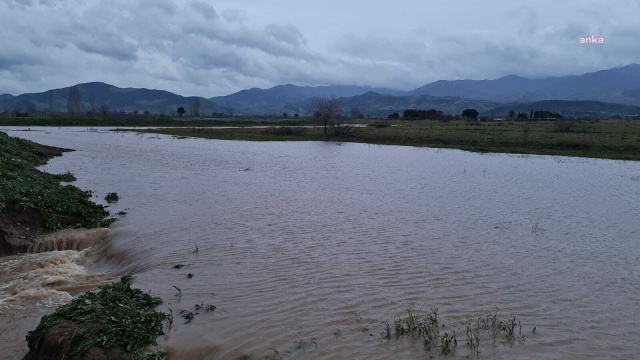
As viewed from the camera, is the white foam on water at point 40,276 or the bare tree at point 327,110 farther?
the bare tree at point 327,110

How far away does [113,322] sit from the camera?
7578mm

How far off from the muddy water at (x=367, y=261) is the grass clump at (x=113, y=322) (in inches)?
18.4

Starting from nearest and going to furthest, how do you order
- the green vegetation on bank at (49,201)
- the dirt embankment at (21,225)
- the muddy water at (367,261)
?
1. the muddy water at (367,261)
2. the dirt embankment at (21,225)
3. the green vegetation on bank at (49,201)

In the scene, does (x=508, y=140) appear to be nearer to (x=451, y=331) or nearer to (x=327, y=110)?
(x=327, y=110)

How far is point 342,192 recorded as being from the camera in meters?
23.4

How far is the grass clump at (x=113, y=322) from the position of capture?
7090mm

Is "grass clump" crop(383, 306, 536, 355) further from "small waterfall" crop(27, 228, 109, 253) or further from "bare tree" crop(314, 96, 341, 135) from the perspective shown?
"bare tree" crop(314, 96, 341, 135)

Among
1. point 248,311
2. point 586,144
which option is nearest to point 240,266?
point 248,311

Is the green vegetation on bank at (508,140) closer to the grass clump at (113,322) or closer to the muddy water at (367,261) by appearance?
the muddy water at (367,261)

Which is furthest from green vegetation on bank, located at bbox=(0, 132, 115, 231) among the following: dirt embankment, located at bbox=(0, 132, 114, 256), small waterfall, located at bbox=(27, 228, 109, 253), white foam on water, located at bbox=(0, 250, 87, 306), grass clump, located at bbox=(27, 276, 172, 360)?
grass clump, located at bbox=(27, 276, 172, 360)

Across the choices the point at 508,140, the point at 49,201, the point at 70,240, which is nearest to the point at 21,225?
the point at 70,240

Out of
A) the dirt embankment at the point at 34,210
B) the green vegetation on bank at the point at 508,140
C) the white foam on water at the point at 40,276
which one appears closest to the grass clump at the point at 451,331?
the white foam on water at the point at 40,276

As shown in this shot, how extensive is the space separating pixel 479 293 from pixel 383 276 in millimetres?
2122

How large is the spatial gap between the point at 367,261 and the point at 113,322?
6.41 metres
